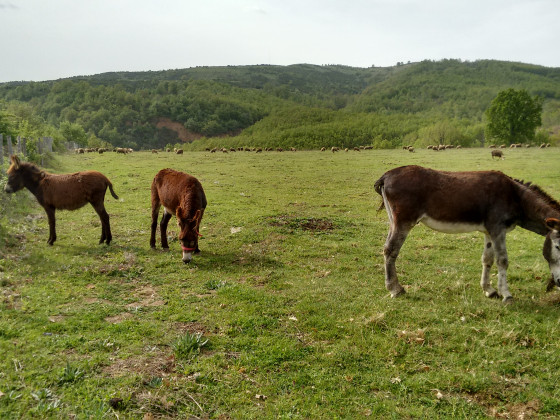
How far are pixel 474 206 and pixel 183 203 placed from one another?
6.70 meters

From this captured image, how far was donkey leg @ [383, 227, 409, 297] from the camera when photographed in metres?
7.02

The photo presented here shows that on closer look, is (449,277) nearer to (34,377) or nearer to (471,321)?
(471,321)

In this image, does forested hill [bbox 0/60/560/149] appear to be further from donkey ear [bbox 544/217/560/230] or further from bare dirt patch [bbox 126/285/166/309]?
donkey ear [bbox 544/217/560/230]

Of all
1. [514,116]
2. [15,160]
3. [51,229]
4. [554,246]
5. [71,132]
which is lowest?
[51,229]

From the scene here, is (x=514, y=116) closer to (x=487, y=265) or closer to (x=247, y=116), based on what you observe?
(x=487, y=265)

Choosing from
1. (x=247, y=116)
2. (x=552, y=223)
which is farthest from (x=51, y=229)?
(x=247, y=116)

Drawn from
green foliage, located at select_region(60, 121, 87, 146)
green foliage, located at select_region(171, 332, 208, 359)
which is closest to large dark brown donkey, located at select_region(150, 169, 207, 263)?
green foliage, located at select_region(171, 332, 208, 359)

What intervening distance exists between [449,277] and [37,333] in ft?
26.7

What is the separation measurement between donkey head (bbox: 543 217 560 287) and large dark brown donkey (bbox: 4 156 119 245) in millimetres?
10844

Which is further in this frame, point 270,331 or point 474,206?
point 474,206

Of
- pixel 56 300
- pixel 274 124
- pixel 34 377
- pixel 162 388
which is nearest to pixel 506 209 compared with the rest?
pixel 162 388

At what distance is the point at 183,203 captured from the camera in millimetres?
9219

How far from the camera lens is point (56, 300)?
6.72 meters

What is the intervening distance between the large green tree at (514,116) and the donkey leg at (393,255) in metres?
74.9
